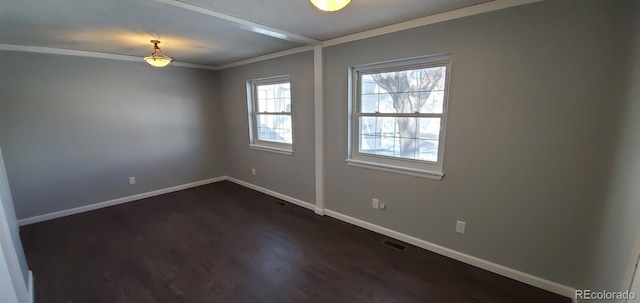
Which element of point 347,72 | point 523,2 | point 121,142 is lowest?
point 121,142

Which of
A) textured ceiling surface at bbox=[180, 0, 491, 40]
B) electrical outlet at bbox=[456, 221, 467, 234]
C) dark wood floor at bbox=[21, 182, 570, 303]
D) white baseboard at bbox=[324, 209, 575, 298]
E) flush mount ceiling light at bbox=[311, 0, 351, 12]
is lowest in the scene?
dark wood floor at bbox=[21, 182, 570, 303]

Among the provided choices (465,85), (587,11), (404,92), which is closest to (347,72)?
(404,92)

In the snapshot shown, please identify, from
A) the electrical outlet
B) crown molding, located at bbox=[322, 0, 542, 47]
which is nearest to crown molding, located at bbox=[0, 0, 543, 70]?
crown molding, located at bbox=[322, 0, 542, 47]

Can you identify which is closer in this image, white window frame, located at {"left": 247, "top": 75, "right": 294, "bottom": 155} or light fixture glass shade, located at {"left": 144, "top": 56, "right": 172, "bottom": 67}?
light fixture glass shade, located at {"left": 144, "top": 56, "right": 172, "bottom": 67}

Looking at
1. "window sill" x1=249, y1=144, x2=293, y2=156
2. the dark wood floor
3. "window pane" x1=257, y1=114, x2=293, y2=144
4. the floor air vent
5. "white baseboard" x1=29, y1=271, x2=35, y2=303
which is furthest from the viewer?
"window pane" x1=257, y1=114, x2=293, y2=144

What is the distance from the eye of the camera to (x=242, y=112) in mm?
4613

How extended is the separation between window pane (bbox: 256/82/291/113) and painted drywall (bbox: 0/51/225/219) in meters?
1.15

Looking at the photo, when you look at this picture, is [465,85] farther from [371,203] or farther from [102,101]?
[102,101]

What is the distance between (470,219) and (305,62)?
8.55 feet

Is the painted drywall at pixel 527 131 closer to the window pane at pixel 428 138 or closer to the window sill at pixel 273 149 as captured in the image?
the window pane at pixel 428 138

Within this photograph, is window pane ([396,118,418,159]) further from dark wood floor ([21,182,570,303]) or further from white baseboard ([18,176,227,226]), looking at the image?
white baseboard ([18,176,227,226])

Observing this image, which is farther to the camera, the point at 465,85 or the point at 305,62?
the point at 305,62

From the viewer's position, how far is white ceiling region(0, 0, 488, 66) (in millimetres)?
1993

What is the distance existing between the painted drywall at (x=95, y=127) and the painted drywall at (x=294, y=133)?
0.52 metres
